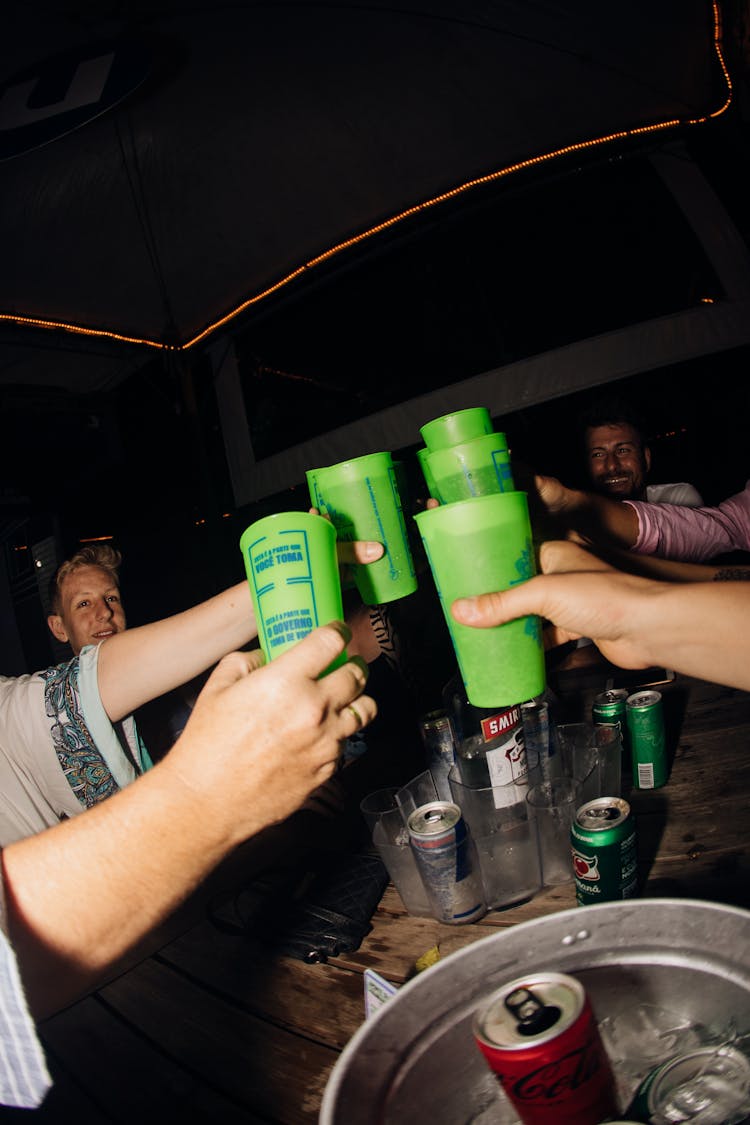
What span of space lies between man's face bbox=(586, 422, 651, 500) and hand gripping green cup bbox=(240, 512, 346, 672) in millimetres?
3105

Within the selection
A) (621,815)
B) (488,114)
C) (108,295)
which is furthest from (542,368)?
(621,815)

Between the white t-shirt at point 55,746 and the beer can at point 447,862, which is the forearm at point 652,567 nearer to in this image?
the beer can at point 447,862

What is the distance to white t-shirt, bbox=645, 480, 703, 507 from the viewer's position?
366 centimetres

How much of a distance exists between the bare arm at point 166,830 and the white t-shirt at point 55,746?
1133 mm

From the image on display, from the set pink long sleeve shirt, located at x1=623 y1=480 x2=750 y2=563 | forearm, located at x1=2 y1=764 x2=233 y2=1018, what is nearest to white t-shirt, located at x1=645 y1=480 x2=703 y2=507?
pink long sleeve shirt, located at x1=623 y1=480 x2=750 y2=563

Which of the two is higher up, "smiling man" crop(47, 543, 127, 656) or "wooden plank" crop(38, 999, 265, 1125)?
"smiling man" crop(47, 543, 127, 656)

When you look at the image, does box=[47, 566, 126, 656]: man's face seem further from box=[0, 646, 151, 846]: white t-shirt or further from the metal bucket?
the metal bucket

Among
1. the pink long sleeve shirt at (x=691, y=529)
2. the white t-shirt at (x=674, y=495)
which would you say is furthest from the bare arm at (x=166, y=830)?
the white t-shirt at (x=674, y=495)

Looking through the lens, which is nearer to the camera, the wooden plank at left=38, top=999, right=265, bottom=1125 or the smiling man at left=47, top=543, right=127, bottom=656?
the wooden plank at left=38, top=999, right=265, bottom=1125

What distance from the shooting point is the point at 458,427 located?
1.29 m

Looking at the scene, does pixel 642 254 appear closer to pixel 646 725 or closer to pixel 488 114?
pixel 488 114

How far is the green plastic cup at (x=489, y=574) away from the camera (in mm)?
953

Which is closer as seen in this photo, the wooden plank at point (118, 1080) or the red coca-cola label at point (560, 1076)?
the red coca-cola label at point (560, 1076)

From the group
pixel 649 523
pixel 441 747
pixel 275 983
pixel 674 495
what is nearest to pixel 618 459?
pixel 674 495
